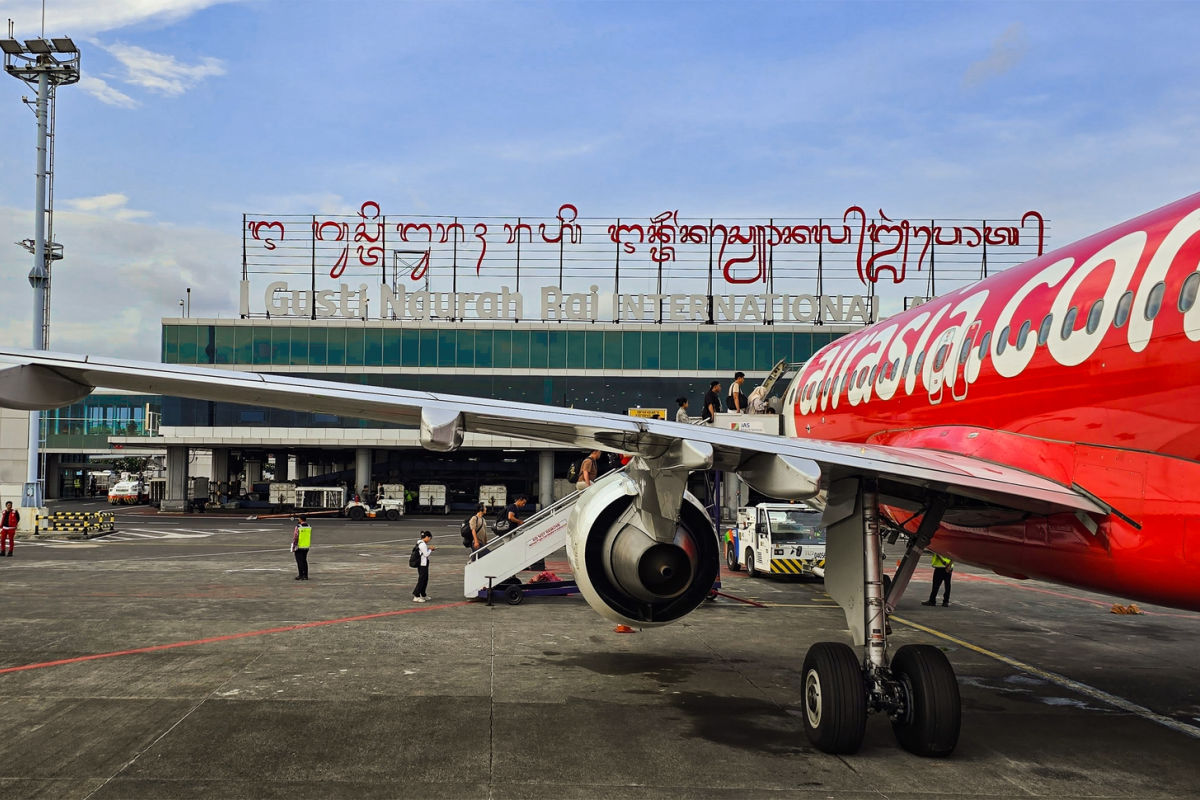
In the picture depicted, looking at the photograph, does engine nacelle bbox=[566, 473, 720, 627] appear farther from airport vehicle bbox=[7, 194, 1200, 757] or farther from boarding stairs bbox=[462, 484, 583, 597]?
boarding stairs bbox=[462, 484, 583, 597]

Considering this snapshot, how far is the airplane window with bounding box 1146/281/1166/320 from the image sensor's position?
25.5 ft

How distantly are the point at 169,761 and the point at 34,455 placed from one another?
134 ft

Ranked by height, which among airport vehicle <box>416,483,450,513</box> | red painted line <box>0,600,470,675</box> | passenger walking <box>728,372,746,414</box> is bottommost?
airport vehicle <box>416,483,450,513</box>

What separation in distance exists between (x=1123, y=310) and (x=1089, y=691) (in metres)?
7.25

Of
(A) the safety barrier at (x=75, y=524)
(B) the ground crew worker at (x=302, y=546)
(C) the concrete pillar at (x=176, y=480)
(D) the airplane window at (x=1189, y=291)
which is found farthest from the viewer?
(C) the concrete pillar at (x=176, y=480)

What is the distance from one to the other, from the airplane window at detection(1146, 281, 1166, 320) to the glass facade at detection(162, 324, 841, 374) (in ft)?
183

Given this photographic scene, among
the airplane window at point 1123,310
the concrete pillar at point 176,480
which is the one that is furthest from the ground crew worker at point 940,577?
the concrete pillar at point 176,480

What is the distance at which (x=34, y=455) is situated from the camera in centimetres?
4341

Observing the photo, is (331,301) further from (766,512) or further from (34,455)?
(766,512)

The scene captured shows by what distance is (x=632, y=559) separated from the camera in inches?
436

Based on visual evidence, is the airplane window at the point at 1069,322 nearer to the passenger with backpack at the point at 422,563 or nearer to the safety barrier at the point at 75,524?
the passenger with backpack at the point at 422,563

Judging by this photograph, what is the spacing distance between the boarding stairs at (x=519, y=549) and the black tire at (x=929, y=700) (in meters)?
11.7

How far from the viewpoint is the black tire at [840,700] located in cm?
923

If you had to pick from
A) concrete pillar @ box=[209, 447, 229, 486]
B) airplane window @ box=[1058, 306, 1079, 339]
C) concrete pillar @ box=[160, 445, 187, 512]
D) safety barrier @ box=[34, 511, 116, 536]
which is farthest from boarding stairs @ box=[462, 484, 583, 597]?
concrete pillar @ box=[209, 447, 229, 486]
